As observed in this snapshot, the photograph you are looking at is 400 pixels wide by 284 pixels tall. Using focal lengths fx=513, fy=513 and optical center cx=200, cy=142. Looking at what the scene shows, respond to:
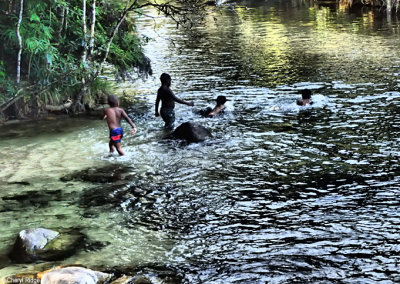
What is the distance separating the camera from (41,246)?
711cm

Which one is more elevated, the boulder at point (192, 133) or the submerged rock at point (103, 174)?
the boulder at point (192, 133)

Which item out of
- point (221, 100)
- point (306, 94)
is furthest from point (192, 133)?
point (306, 94)

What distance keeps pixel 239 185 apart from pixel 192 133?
10.4ft

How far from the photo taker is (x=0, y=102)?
13.1 meters

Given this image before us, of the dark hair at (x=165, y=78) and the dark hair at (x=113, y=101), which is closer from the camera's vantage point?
the dark hair at (x=113, y=101)

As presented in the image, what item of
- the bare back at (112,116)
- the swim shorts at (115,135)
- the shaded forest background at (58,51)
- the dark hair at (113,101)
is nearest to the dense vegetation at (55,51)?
the shaded forest background at (58,51)

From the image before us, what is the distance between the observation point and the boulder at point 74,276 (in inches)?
229

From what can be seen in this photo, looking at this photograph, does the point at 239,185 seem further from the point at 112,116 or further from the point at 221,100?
the point at 221,100

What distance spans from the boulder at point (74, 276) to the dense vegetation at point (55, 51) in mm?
7683

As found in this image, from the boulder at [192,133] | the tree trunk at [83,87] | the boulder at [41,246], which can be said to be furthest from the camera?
the tree trunk at [83,87]

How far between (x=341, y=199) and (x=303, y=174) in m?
1.29

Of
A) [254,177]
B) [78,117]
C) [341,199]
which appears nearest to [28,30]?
[78,117]

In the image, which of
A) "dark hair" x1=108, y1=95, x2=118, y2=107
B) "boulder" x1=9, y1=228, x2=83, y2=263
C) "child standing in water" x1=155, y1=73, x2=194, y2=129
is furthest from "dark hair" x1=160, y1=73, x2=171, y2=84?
"boulder" x1=9, y1=228, x2=83, y2=263

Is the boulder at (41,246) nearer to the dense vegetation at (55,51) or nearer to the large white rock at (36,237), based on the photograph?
the large white rock at (36,237)
